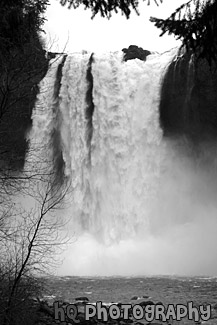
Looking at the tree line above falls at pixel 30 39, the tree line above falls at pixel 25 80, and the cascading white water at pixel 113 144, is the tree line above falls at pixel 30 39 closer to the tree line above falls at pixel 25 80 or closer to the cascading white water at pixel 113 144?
the tree line above falls at pixel 25 80

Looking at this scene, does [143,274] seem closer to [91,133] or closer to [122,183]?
[122,183]

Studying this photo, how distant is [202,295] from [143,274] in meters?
7.45

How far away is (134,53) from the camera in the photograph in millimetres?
32312

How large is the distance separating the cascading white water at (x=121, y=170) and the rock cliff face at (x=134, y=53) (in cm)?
317

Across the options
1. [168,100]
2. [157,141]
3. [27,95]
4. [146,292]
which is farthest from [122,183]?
[27,95]

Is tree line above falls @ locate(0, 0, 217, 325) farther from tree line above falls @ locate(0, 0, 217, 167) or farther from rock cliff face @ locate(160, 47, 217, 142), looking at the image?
rock cliff face @ locate(160, 47, 217, 142)

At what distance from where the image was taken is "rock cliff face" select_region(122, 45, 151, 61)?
31703 mm

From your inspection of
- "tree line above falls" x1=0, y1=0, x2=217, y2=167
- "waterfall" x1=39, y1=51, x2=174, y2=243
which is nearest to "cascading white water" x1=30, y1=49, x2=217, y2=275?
"waterfall" x1=39, y1=51, x2=174, y2=243

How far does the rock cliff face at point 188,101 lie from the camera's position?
25.6 m

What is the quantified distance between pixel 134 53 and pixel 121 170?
37.2 ft

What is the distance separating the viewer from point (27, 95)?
5.30 meters

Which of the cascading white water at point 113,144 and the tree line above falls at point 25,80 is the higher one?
the cascading white water at point 113,144

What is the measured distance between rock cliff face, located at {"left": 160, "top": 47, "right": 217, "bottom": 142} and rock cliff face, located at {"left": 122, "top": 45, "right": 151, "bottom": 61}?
5.62 metres

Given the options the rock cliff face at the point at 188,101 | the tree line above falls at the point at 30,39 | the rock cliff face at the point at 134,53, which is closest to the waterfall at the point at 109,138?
the rock cliff face at the point at 188,101
